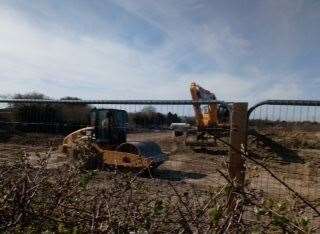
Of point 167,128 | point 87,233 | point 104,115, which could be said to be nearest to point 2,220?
point 87,233

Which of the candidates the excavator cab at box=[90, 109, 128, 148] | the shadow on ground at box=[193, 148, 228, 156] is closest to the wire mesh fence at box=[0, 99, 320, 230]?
the excavator cab at box=[90, 109, 128, 148]

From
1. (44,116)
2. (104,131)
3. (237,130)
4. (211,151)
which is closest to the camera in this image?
(237,130)

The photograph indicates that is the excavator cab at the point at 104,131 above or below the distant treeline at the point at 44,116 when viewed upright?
below

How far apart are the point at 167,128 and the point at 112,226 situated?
363cm

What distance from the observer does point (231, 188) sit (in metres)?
3.18

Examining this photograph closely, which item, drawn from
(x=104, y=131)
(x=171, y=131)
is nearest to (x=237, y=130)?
(x=171, y=131)

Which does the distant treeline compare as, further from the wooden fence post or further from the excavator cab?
the excavator cab

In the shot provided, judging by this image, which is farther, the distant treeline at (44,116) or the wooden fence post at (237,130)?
the distant treeline at (44,116)

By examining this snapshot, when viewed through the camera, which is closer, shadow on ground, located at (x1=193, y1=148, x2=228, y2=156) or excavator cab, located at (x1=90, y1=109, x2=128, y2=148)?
excavator cab, located at (x1=90, y1=109, x2=128, y2=148)

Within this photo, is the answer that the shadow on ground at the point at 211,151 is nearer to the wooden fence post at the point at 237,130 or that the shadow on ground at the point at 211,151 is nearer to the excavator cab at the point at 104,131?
the excavator cab at the point at 104,131

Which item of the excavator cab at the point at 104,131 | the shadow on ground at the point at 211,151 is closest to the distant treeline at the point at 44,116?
the excavator cab at the point at 104,131

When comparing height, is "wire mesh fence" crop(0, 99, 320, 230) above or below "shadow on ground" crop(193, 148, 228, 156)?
above

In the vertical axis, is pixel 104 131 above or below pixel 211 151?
above

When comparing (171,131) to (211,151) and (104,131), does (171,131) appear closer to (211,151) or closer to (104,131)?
(104,131)
